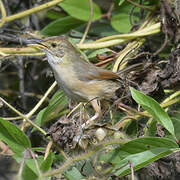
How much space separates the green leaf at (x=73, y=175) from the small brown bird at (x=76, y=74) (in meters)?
0.82

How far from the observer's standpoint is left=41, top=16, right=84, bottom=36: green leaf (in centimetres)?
356

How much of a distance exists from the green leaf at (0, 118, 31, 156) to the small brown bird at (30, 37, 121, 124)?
0.78 metres

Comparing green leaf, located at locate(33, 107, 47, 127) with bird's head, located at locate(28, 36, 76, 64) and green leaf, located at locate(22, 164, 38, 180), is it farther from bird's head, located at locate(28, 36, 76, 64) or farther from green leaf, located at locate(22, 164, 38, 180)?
green leaf, located at locate(22, 164, 38, 180)

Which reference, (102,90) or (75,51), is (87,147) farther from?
(75,51)

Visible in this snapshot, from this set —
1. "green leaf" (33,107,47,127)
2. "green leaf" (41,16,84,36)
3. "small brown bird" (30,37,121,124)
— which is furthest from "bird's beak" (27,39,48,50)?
"green leaf" (41,16,84,36)

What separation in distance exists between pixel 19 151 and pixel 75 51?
1.19 meters

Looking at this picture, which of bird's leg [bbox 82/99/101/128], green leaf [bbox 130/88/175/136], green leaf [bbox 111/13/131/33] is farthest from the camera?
green leaf [bbox 111/13/131/33]

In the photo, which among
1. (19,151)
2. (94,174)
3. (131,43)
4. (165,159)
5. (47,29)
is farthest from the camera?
(47,29)

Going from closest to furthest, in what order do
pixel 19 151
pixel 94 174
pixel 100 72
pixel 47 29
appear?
pixel 94 174
pixel 19 151
pixel 100 72
pixel 47 29

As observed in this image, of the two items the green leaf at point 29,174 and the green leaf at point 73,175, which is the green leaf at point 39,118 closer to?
the green leaf at point 73,175

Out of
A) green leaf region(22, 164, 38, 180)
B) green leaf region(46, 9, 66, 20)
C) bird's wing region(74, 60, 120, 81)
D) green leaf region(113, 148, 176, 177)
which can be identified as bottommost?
green leaf region(113, 148, 176, 177)

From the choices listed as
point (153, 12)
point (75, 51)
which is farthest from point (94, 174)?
point (153, 12)

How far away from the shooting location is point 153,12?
10.8 ft

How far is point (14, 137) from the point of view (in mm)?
2115
